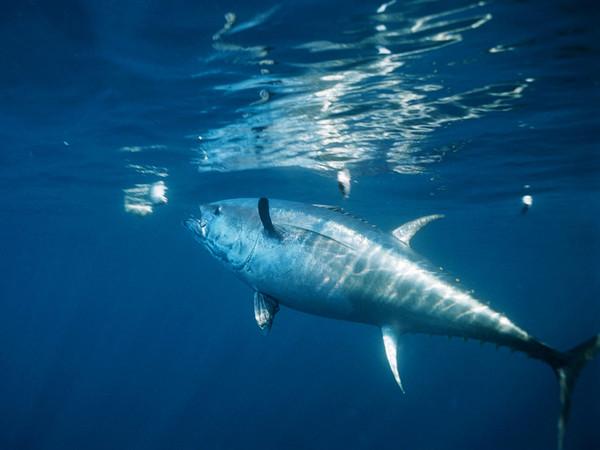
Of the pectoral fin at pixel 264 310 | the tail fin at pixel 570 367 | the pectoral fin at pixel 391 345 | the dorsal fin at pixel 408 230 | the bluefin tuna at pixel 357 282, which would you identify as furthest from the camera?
the dorsal fin at pixel 408 230

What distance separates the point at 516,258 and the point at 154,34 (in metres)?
57.9

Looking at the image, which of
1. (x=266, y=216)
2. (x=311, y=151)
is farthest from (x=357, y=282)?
(x=311, y=151)

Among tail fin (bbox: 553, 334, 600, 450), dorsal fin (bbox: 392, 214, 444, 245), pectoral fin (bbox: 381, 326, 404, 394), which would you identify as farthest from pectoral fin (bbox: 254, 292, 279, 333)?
tail fin (bbox: 553, 334, 600, 450)

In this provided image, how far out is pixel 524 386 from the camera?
96.8ft

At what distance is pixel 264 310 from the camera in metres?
4.56

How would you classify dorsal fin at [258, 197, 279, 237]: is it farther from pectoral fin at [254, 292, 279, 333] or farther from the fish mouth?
the fish mouth

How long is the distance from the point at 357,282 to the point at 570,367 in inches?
87.2

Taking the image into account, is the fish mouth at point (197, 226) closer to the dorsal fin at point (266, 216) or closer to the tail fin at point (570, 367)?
the dorsal fin at point (266, 216)

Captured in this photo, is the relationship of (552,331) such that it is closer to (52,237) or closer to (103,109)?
(103,109)

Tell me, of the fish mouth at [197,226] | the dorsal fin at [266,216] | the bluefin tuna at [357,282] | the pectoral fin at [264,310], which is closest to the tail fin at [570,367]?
the bluefin tuna at [357,282]

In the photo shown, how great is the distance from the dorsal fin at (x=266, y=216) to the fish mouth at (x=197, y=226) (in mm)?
1029

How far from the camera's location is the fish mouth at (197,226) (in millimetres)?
5078

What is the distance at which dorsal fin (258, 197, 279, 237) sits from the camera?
4020mm

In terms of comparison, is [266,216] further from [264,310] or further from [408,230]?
[408,230]
